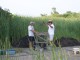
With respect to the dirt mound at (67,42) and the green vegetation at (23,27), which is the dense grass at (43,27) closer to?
the green vegetation at (23,27)

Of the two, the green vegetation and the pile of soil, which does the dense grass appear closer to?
the green vegetation

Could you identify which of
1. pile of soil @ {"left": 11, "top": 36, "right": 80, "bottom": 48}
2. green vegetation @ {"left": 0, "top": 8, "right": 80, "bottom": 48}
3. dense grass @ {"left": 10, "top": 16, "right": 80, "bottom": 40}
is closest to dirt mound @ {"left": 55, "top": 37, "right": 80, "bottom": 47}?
pile of soil @ {"left": 11, "top": 36, "right": 80, "bottom": 48}

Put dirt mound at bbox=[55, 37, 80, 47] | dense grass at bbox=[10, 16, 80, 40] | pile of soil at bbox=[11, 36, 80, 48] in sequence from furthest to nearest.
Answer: dense grass at bbox=[10, 16, 80, 40]
dirt mound at bbox=[55, 37, 80, 47]
pile of soil at bbox=[11, 36, 80, 48]

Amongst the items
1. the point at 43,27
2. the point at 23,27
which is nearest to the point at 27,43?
the point at 23,27

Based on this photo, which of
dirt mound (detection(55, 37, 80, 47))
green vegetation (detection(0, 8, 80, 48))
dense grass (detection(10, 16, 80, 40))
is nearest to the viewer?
green vegetation (detection(0, 8, 80, 48))

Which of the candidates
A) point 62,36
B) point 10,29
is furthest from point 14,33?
point 62,36

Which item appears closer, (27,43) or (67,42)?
(27,43)

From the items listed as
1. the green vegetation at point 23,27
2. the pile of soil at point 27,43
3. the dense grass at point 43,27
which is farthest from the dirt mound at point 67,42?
the dense grass at point 43,27

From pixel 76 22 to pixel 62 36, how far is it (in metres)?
3.66

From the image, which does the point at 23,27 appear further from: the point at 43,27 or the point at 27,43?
the point at 27,43

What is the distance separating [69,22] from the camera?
27.9 metres

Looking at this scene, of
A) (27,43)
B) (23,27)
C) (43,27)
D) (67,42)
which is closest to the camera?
(27,43)

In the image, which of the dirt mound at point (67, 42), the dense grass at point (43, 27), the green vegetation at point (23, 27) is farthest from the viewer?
the dense grass at point (43, 27)

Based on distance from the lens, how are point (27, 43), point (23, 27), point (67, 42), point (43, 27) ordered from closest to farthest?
point (27, 43), point (67, 42), point (23, 27), point (43, 27)
